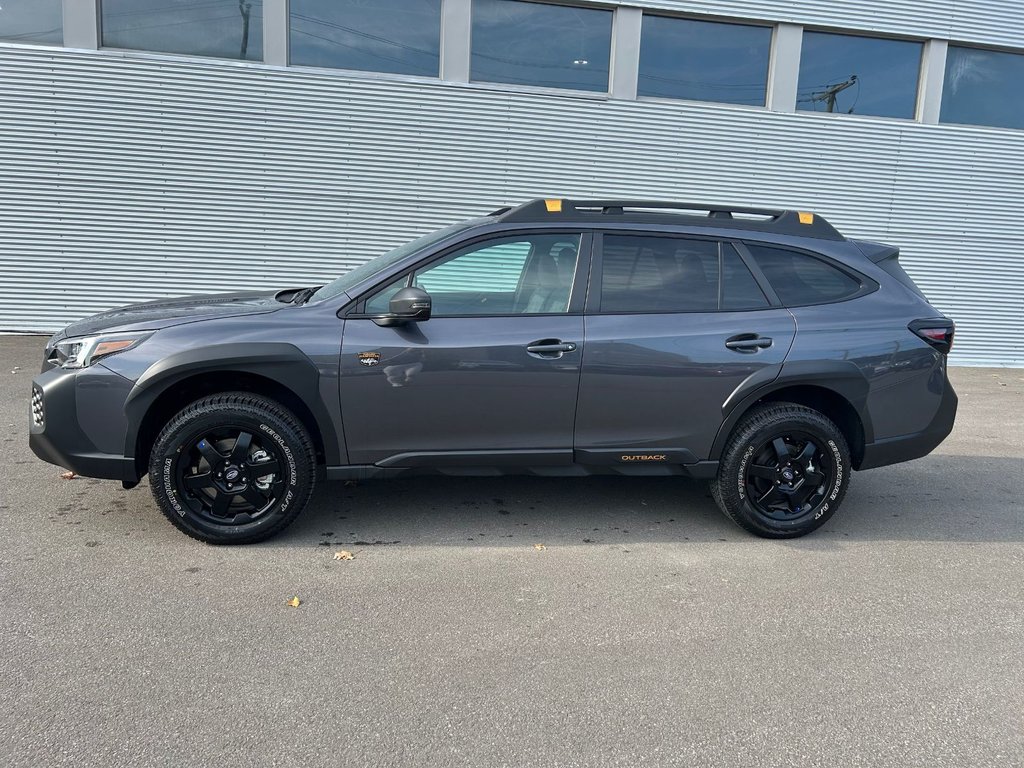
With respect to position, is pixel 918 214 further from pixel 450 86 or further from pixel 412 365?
pixel 412 365

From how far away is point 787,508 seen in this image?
4359mm

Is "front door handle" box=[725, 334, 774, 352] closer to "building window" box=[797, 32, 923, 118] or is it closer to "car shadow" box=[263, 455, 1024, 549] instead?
"car shadow" box=[263, 455, 1024, 549]

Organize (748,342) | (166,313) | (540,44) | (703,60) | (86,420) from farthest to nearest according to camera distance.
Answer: (703,60) < (540,44) < (748,342) < (166,313) < (86,420)

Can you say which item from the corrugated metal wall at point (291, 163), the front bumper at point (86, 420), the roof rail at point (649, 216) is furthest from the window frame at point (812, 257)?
the corrugated metal wall at point (291, 163)

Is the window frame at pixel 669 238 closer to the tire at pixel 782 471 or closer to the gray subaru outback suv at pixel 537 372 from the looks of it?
the gray subaru outback suv at pixel 537 372

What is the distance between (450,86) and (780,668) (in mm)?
9321

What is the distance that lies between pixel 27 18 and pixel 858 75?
1187 centimetres

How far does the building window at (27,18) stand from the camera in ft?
31.5

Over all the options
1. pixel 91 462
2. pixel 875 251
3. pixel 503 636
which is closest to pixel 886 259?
pixel 875 251

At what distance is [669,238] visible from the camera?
14.2ft

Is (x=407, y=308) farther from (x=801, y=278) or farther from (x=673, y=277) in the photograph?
(x=801, y=278)

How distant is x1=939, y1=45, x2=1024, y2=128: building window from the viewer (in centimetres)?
1196

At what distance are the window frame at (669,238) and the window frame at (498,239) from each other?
0.11ft

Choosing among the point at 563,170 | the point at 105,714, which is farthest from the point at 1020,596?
the point at 563,170
